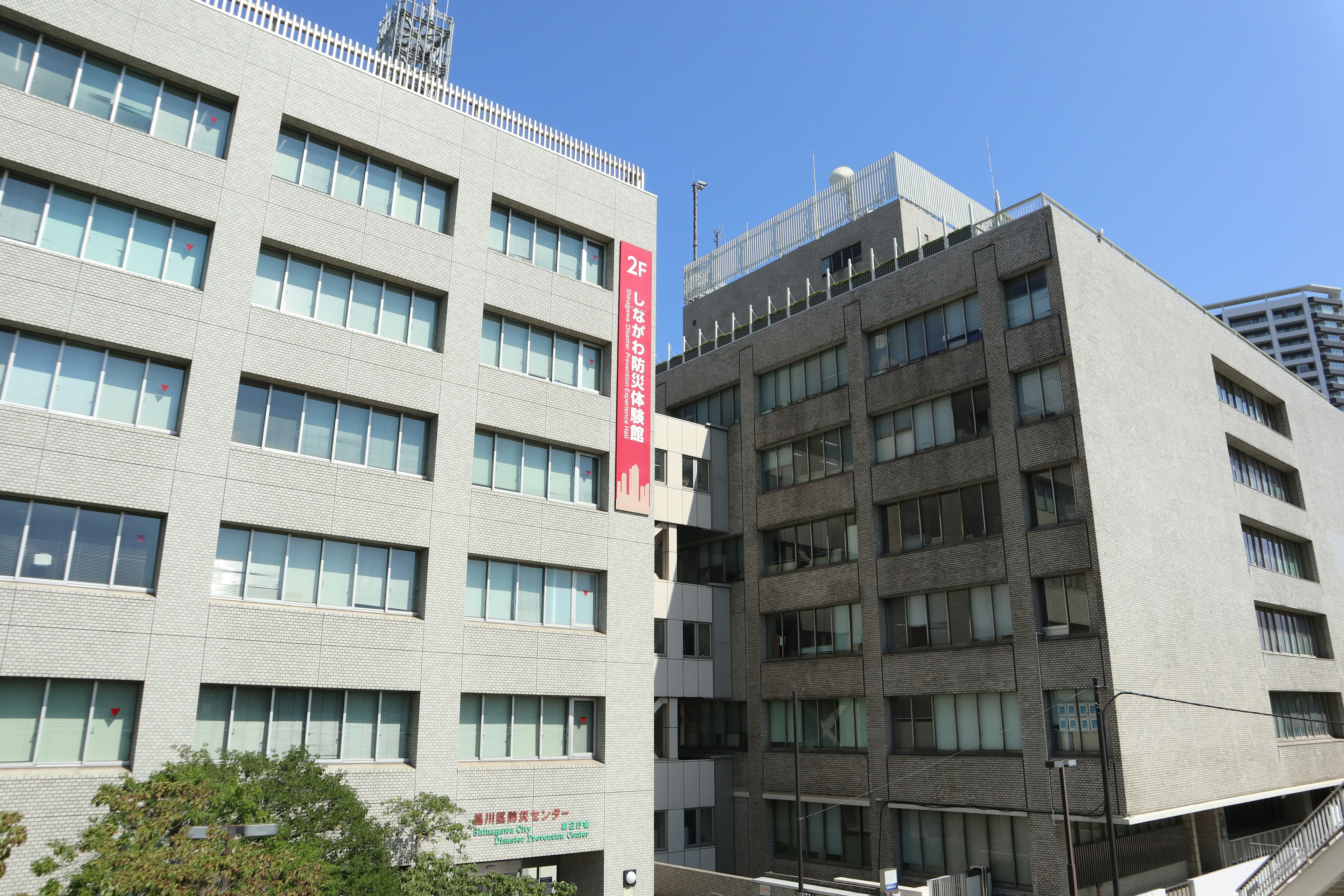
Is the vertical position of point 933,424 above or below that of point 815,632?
above

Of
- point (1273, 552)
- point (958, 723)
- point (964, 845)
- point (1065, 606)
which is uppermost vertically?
point (1273, 552)

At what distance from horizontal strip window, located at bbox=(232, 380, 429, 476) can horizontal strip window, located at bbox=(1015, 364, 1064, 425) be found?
2218cm

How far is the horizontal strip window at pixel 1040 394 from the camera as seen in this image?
3359 centimetres

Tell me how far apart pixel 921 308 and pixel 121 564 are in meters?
30.7

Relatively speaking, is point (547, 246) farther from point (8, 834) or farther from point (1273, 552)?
point (1273, 552)

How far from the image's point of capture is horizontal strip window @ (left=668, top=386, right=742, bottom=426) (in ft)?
156

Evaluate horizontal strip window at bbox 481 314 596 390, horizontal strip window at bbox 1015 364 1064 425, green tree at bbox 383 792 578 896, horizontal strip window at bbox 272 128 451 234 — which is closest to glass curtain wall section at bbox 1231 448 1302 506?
horizontal strip window at bbox 1015 364 1064 425

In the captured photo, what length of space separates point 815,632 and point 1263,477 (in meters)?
26.0

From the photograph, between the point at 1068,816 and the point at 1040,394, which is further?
the point at 1040,394

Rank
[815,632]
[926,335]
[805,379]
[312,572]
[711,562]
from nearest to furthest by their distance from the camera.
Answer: [312,572] → [926,335] → [815,632] → [805,379] → [711,562]

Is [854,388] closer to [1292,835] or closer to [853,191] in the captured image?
[853,191]

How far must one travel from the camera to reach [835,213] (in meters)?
54.5

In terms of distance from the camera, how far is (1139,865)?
33219mm

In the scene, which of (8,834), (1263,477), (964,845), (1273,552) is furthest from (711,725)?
(8,834)
